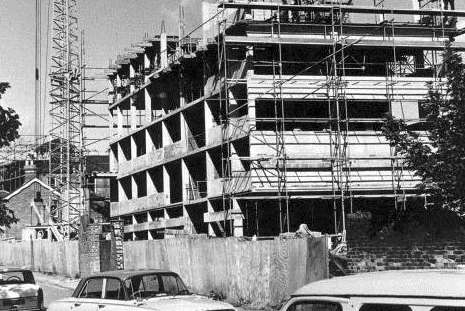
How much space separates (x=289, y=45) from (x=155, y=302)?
75.0ft

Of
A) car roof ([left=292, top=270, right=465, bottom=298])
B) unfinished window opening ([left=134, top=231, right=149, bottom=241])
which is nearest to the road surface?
unfinished window opening ([left=134, top=231, right=149, bottom=241])

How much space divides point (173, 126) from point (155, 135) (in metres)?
3.48

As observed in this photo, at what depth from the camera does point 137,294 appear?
10000 millimetres

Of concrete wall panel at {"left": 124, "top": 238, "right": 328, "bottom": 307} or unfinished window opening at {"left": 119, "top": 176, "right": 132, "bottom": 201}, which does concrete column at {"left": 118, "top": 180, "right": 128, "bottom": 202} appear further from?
concrete wall panel at {"left": 124, "top": 238, "right": 328, "bottom": 307}

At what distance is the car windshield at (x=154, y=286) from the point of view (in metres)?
10.1

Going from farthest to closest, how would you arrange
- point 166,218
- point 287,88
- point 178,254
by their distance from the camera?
point 166,218 < point 287,88 < point 178,254

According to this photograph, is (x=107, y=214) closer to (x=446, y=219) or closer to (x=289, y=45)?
(x=289, y=45)

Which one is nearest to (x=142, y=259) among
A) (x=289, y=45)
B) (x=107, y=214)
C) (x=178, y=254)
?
(x=178, y=254)

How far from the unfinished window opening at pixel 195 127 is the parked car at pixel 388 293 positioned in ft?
102

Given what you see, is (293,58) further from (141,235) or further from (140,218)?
(141,235)

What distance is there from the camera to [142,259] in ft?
82.2

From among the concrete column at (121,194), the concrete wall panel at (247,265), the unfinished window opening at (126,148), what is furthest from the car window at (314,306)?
the unfinished window opening at (126,148)

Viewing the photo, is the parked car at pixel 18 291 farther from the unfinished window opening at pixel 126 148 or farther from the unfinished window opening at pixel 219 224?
the unfinished window opening at pixel 126 148

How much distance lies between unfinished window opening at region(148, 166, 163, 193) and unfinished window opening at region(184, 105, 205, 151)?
16.0ft
